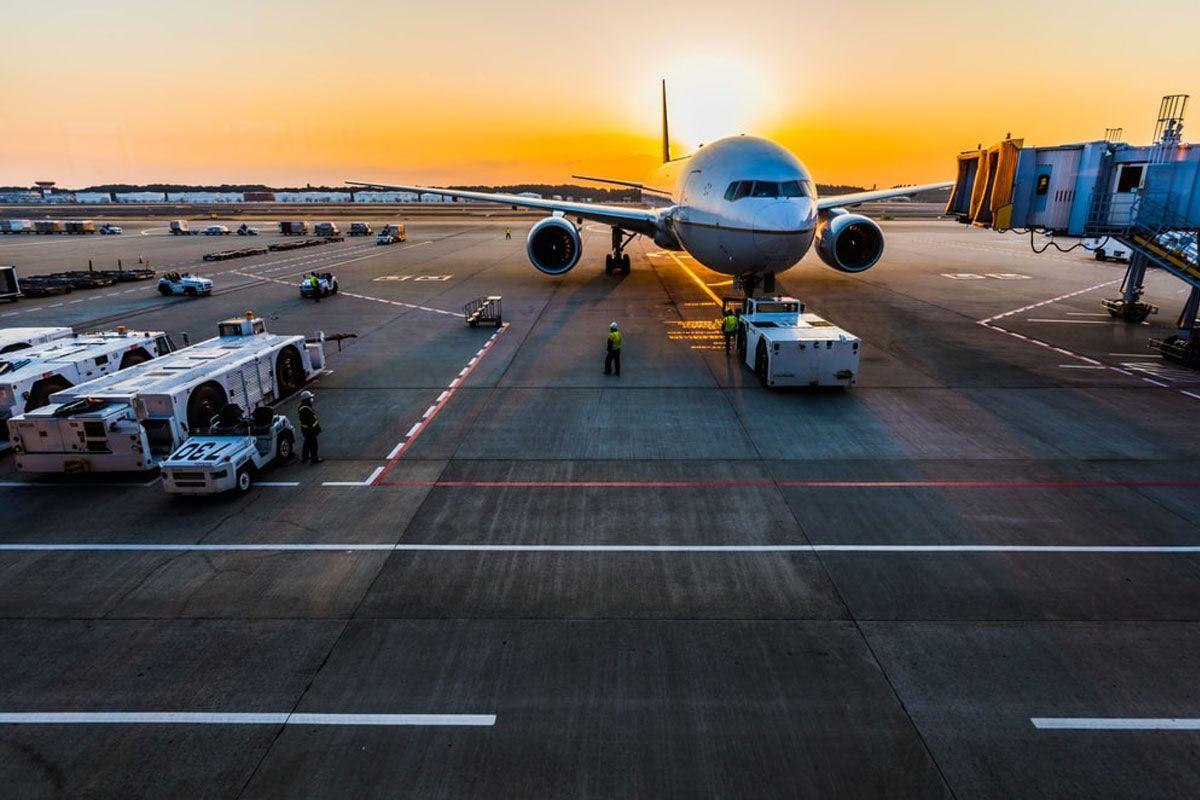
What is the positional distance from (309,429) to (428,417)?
12.0 feet

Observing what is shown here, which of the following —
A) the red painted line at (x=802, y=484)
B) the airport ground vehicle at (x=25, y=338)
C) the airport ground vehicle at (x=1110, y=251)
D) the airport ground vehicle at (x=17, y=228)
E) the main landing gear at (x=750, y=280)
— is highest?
the airport ground vehicle at (x=17, y=228)

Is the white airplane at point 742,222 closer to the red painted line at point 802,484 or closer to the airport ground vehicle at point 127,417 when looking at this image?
the red painted line at point 802,484

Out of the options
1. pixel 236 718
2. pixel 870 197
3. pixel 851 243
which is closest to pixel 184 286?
pixel 236 718

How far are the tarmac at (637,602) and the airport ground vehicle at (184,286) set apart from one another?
23.6m

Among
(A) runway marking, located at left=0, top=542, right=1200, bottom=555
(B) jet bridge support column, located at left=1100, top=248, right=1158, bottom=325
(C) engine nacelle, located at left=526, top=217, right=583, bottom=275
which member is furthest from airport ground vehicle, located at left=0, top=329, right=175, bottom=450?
(B) jet bridge support column, located at left=1100, top=248, right=1158, bottom=325

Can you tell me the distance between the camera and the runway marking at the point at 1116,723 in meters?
7.19

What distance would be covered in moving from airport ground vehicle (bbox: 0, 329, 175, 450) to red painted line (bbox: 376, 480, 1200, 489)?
10151mm

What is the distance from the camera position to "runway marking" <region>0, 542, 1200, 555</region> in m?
10.9

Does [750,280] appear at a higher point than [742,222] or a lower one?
lower

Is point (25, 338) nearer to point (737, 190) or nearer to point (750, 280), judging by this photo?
point (737, 190)

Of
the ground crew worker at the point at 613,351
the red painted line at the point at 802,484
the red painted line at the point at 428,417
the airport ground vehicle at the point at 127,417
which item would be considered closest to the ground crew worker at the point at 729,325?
the ground crew worker at the point at 613,351

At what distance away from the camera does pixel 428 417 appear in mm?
17594

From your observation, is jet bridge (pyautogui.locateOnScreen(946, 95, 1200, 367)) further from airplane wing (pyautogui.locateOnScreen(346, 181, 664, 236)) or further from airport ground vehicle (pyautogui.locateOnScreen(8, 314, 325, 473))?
airport ground vehicle (pyautogui.locateOnScreen(8, 314, 325, 473))

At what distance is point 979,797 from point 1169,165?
2790 cm
